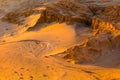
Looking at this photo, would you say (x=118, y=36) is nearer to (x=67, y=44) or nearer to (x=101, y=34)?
(x=101, y=34)

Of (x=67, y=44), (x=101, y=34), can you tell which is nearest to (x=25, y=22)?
(x=67, y=44)

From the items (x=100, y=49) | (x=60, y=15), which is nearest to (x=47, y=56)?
(x=100, y=49)

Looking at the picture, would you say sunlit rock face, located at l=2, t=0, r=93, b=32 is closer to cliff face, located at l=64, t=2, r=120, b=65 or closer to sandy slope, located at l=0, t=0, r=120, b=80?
sandy slope, located at l=0, t=0, r=120, b=80

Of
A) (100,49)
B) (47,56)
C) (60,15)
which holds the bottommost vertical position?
(47,56)

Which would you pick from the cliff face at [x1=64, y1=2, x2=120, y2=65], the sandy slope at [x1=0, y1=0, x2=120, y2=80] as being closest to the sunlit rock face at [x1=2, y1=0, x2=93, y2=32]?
the sandy slope at [x1=0, y1=0, x2=120, y2=80]

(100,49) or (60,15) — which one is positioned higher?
(60,15)

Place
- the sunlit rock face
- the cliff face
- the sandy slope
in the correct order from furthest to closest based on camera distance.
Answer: the sunlit rock face
the cliff face
the sandy slope

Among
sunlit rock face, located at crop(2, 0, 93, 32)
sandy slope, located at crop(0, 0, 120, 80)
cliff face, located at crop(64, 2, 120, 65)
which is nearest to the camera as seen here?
sandy slope, located at crop(0, 0, 120, 80)

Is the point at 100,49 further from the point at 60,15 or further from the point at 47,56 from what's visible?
the point at 60,15

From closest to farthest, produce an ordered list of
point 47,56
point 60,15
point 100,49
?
point 100,49 < point 47,56 < point 60,15

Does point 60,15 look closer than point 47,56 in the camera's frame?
No

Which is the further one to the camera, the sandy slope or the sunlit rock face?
the sunlit rock face
